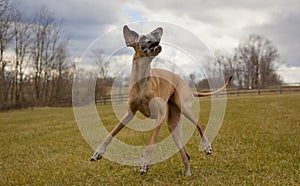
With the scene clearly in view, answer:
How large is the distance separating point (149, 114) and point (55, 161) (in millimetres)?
4194

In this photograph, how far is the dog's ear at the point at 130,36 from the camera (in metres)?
4.73

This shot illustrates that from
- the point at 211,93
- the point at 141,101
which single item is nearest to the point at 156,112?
the point at 141,101

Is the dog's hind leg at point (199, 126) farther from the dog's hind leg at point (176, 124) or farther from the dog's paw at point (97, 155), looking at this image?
the dog's paw at point (97, 155)

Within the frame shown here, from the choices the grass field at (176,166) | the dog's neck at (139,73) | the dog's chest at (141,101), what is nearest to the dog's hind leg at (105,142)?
the dog's chest at (141,101)

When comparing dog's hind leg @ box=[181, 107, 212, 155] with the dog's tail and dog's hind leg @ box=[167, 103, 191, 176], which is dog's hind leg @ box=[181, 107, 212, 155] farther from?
the dog's tail

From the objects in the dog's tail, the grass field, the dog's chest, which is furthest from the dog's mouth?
the dog's tail

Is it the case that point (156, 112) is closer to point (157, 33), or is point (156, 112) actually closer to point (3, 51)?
point (157, 33)

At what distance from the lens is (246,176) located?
19.9 ft

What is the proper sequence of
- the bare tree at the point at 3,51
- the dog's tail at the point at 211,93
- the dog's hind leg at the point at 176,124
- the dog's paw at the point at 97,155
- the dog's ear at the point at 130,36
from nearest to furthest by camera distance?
the dog's ear at the point at 130,36
the dog's paw at the point at 97,155
the dog's hind leg at the point at 176,124
the dog's tail at the point at 211,93
the bare tree at the point at 3,51

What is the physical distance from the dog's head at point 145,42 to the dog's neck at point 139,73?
6.2 inches

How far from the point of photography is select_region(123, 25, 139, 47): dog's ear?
4.73 m

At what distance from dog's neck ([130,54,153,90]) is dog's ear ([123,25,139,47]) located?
0.18 meters

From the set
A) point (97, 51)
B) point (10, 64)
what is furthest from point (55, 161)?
point (10, 64)

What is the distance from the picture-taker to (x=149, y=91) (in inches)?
191
